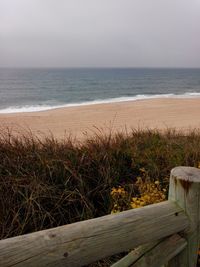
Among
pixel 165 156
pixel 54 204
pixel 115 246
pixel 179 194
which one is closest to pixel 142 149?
pixel 165 156

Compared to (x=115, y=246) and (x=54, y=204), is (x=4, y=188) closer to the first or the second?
(x=54, y=204)

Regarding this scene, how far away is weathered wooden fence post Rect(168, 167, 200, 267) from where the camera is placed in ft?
5.78

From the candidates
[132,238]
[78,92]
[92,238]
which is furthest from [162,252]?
[78,92]

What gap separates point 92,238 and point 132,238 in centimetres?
23

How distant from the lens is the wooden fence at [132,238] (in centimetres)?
135

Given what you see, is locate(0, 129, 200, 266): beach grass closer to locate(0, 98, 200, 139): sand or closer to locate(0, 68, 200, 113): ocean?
locate(0, 98, 200, 139): sand

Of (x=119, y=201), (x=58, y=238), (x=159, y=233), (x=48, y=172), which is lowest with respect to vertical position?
(x=119, y=201)

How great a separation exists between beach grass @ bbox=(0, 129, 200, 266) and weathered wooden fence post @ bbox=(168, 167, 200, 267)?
169 cm

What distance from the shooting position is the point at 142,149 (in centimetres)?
498

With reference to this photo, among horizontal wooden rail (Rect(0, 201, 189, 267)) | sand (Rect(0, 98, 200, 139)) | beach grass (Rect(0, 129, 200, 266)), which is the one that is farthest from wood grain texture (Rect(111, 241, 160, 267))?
sand (Rect(0, 98, 200, 139))

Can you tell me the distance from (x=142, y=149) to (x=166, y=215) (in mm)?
3303

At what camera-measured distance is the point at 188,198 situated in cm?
176

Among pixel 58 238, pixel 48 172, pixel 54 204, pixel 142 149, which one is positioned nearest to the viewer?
pixel 58 238

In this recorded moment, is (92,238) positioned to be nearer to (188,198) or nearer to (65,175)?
(188,198)
